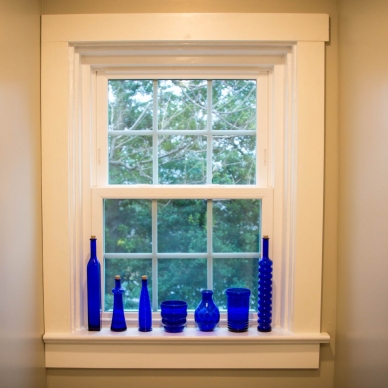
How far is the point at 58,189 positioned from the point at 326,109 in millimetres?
1213

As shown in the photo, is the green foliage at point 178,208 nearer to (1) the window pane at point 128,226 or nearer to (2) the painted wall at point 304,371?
(1) the window pane at point 128,226

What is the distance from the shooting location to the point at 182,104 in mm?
2367

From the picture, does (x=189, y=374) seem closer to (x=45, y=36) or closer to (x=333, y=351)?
(x=333, y=351)

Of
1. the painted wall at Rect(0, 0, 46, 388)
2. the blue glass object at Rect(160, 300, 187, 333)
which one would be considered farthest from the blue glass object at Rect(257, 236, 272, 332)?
the painted wall at Rect(0, 0, 46, 388)

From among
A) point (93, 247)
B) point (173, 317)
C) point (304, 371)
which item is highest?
point (93, 247)

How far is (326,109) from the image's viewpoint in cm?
221

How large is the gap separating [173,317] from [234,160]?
0.77m

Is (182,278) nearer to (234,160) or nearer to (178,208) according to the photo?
(178,208)

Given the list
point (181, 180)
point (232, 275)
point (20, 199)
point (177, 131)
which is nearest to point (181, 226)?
point (181, 180)

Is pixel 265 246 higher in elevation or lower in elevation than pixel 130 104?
lower

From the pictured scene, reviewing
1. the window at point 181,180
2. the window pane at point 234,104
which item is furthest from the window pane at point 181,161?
the window pane at point 234,104

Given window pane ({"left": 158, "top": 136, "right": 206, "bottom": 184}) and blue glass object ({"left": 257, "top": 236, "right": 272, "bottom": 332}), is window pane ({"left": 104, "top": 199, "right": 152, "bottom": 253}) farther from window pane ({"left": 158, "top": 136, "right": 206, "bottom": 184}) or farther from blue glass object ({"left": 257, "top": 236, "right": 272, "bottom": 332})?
blue glass object ({"left": 257, "top": 236, "right": 272, "bottom": 332})

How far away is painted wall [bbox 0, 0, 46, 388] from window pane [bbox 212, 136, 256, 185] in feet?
2.63

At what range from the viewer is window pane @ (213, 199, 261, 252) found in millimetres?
2363
